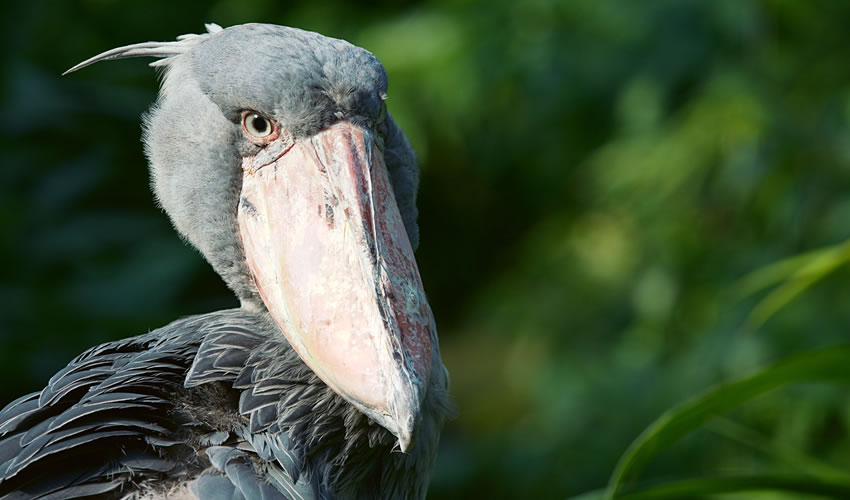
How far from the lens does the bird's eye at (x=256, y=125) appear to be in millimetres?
1248

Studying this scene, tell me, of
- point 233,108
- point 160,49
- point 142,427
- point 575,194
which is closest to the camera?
point 142,427

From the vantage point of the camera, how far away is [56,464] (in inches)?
43.0

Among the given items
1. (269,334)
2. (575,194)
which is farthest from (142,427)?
(575,194)

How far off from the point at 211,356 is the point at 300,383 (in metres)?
0.11

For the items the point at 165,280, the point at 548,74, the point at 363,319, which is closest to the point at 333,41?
the point at 363,319

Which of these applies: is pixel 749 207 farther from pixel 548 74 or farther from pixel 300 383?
pixel 300 383

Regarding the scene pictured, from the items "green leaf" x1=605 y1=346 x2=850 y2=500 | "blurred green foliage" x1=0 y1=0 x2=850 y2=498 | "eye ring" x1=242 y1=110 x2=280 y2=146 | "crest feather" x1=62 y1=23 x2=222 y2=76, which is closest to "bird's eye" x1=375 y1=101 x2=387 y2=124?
"eye ring" x1=242 y1=110 x2=280 y2=146

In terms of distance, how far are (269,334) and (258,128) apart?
0.26 metres

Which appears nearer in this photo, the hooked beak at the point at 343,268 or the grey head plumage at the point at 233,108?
the hooked beak at the point at 343,268

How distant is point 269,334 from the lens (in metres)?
1.30

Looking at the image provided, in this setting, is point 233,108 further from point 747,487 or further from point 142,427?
point 747,487

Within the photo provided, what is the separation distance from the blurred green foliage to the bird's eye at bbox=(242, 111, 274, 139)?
1.49 metres

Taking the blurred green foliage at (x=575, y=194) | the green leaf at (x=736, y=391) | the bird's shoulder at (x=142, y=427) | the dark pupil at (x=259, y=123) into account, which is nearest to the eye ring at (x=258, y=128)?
the dark pupil at (x=259, y=123)

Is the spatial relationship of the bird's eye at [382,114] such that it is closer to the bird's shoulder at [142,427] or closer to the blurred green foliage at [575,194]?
the bird's shoulder at [142,427]
